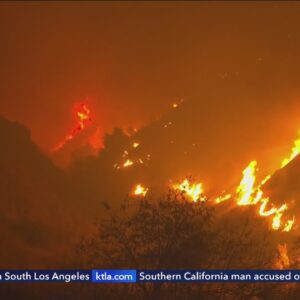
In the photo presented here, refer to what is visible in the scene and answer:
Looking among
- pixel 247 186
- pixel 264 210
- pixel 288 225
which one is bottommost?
pixel 288 225

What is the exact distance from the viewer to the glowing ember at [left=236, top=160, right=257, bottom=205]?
79125mm

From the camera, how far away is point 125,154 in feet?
369

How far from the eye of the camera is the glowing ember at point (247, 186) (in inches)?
3115

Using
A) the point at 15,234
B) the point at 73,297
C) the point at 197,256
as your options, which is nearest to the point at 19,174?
the point at 15,234

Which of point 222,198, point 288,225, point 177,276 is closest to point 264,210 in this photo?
point 288,225

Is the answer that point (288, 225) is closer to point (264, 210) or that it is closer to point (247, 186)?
point (264, 210)

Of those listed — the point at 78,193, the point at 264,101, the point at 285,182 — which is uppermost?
the point at 264,101

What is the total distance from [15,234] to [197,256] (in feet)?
136

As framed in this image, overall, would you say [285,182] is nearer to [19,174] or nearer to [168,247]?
[19,174]

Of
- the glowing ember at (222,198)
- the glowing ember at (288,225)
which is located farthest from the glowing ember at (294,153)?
the glowing ember at (288,225)

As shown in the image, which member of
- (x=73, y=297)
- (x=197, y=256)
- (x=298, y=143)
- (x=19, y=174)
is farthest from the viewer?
(x=298, y=143)

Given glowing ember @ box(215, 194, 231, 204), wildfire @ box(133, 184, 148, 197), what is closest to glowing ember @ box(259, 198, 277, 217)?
glowing ember @ box(215, 194, 231, 204)

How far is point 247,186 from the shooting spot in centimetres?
8500

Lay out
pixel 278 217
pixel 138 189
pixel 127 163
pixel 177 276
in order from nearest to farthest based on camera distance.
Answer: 1. pixel 177 276
2. pixel 278 217
3. pixel 138 189
4. pixel 127 163
